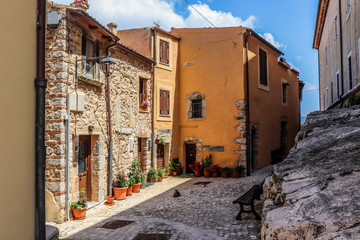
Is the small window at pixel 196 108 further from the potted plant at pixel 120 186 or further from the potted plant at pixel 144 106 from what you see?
the potted plant at pixel 120 186

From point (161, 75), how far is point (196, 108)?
2.51 meters

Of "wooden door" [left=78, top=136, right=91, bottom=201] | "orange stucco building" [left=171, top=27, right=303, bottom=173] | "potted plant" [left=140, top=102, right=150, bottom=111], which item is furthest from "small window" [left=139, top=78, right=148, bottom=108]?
"wooden door" [left=78, top=136, right=91, bottom=201]

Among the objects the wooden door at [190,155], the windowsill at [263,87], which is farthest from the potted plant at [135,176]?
the windowsill at [263,87]

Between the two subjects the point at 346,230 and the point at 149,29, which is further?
the point at 149,29

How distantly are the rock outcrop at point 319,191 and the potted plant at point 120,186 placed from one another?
5.69m

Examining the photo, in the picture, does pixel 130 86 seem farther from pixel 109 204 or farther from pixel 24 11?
pixel 24 11

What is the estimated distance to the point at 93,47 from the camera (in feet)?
28.4

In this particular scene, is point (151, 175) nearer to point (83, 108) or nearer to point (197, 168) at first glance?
point (197, 168)

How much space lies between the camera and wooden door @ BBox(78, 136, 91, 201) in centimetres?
822

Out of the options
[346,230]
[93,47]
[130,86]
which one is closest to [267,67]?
[130,86]

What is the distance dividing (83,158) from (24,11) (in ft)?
19.2

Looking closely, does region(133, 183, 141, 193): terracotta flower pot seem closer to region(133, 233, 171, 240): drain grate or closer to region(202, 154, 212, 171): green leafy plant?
region(202, 154, 212, 171): green leafy plant

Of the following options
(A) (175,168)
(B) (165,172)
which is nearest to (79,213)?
(B) (165,172)

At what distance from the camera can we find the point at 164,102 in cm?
1345
